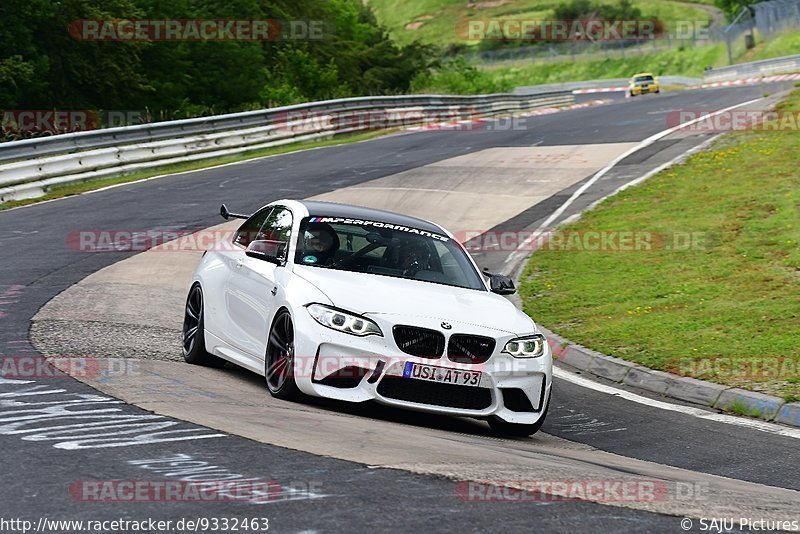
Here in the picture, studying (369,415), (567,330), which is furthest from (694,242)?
(369,415)

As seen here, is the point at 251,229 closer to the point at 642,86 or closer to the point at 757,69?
the point at 642,86

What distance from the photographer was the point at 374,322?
8.31 meters

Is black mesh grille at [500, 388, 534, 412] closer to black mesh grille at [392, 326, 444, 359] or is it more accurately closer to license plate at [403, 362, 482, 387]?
license plate at [403, 362, 482, 387]

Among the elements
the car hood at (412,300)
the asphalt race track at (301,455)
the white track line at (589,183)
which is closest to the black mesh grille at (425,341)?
the car hood at (412,300)

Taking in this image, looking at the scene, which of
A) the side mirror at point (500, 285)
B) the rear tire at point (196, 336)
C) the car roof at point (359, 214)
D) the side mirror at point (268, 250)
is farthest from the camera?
the rear tire at point (196, 336)

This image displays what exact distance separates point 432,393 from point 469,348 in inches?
17.2

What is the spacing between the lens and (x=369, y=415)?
8.64m

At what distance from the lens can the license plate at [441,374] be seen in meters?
8.26

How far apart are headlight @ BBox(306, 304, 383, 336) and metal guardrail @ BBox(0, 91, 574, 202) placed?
53.2 feet

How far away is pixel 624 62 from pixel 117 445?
349ft

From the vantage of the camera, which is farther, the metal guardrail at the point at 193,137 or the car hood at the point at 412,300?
the metal guardrail at the point at 193,137

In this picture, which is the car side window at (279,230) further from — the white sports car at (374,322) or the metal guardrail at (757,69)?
the metal guardrail at (757,69)

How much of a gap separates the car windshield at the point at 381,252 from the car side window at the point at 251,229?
0.96m

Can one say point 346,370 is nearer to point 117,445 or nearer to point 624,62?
point 117,445
